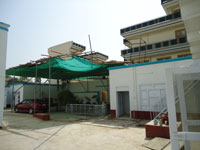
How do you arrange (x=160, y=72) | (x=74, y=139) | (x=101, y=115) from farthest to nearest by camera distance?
(x=101, y=115) → (x=160, y=72) → (x=74, y=139)

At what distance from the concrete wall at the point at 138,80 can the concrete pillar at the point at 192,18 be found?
597 cm

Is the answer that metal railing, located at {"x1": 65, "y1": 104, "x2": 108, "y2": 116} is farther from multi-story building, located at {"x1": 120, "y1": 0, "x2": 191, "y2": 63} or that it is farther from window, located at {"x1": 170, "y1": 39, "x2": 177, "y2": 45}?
window, located at {"x1": 170, "y1": 39, "x2": 177, "y2": 45}

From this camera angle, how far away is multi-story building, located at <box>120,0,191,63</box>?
48.7ft

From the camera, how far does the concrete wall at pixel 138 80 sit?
9116mm

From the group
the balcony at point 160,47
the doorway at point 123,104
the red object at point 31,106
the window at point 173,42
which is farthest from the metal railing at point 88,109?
the window at point 173,42

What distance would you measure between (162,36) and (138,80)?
940 cm

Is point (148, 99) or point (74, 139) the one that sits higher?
point (148, 99)

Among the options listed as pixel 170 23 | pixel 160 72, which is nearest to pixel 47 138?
pixel 160 72

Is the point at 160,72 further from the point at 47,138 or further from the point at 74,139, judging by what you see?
the point at 47,138

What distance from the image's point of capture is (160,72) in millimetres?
Answer: 9172

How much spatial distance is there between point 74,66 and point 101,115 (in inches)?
192

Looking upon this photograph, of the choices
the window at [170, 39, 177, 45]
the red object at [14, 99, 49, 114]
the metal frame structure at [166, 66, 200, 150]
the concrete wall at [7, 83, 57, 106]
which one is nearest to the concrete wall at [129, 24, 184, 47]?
the window at [170, 39, 177, 45]

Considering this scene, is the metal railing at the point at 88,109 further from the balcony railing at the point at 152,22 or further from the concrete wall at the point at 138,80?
the balcony railing at the point at 152,22

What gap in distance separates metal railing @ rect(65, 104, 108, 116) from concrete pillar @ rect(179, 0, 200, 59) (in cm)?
1022
